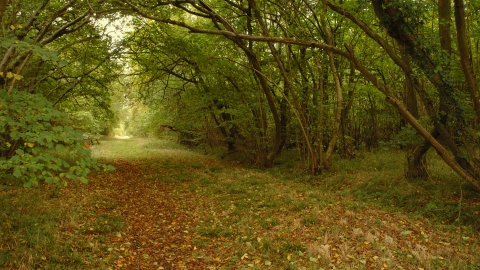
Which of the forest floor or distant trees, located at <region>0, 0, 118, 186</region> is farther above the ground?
distant trees, located at <region>0, 0, 118, 186</region>

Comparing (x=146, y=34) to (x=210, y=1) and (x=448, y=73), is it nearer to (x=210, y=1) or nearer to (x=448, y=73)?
(x=210, y=1)

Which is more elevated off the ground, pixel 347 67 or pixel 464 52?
pixel 347 67

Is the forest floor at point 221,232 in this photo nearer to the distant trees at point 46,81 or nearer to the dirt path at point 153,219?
the dirt path at point 153,219

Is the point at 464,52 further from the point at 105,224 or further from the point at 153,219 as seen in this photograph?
the point at 105,224

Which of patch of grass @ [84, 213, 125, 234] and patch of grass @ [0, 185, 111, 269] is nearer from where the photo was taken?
patch of grass @ [0, 185, 111, 269]

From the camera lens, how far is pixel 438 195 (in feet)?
23.2

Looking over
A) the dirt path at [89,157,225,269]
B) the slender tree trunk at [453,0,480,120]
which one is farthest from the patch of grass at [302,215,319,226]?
the slender tree trunk at [453,0,480,120]

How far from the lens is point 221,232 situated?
6.00m

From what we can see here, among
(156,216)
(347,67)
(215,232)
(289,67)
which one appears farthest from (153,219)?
(347,67)

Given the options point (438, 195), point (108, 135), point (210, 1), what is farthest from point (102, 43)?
point (108, 135)

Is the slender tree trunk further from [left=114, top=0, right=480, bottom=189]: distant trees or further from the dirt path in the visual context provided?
the dirt path

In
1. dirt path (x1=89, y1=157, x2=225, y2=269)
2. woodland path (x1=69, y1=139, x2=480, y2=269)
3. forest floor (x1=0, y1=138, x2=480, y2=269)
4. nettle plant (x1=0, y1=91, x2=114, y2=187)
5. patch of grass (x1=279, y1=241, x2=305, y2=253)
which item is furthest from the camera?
patch of grass (x1=279, y1=241, x2=305, y2=253)

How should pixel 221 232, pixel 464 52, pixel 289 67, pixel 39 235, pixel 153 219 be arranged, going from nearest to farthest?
pixel 39 235
pixel 464 52
pixel 221 232
pixel 153 219
pixel 289 67

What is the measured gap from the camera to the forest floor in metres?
4.66
